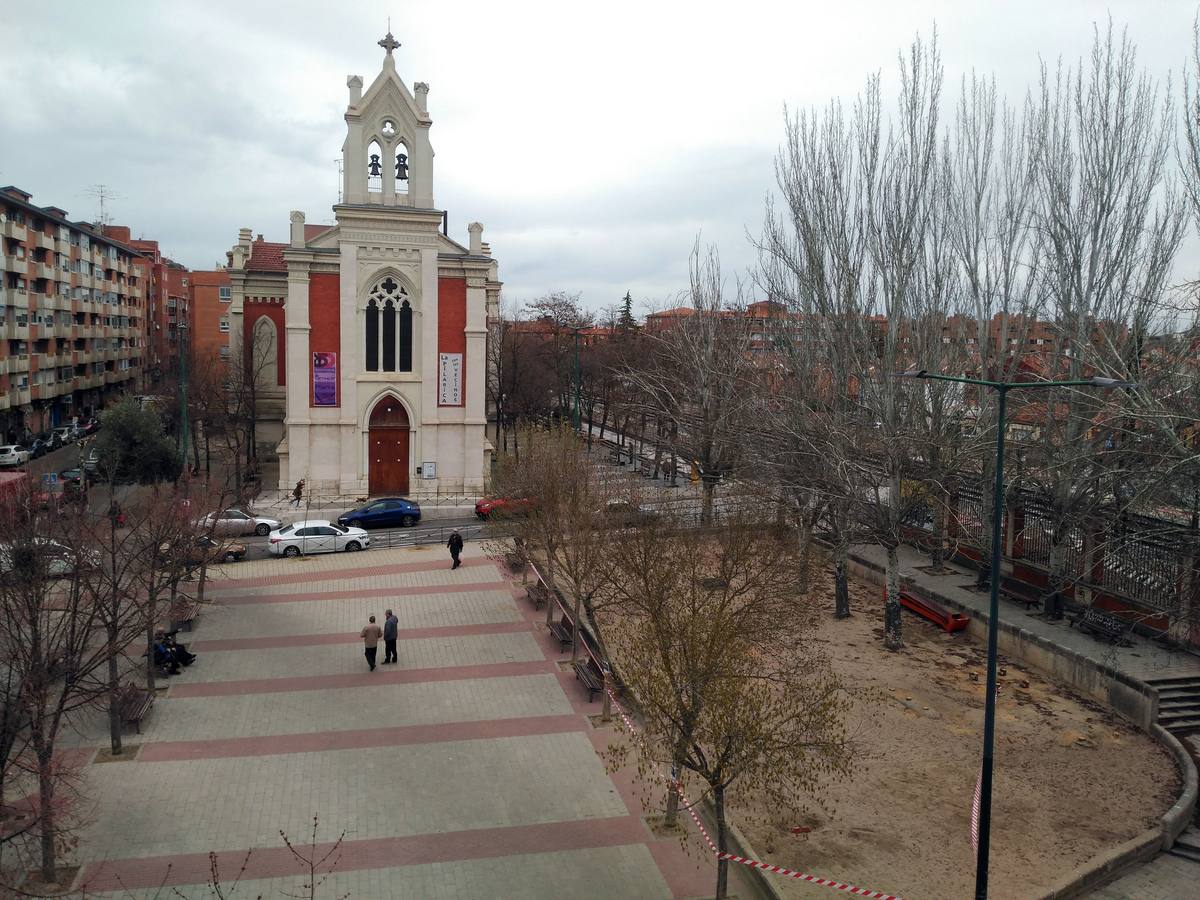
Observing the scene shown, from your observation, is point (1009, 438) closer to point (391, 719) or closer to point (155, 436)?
point (391, 719)

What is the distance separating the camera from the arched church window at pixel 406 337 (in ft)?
118

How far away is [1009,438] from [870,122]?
8.66 meters

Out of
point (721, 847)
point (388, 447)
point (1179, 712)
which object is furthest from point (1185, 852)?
point (388, 447)

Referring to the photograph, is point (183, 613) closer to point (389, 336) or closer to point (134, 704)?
point (134, 704)

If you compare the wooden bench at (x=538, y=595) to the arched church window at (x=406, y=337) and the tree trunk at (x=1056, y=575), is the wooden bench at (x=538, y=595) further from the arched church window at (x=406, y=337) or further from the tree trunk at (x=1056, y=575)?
the arched church window at (x=406, y=337)

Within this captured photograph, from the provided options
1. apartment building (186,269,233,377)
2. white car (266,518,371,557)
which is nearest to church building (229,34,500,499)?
white car (266,518,371,557)

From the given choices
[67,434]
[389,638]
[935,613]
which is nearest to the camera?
[389,638]

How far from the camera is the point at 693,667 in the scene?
10.2 m

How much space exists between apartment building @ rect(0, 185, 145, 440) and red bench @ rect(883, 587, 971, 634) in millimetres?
46301

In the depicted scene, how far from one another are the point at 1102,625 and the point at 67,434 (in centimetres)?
5227

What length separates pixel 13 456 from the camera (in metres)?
41.8

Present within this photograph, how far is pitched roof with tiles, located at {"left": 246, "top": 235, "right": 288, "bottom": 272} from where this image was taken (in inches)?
1796

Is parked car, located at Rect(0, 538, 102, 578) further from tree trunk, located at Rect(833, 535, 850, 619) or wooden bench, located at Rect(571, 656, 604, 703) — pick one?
tree trunk, located at Rect(833, 535, 850, 619)

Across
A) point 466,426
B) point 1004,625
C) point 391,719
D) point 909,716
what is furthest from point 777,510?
point 466,426
